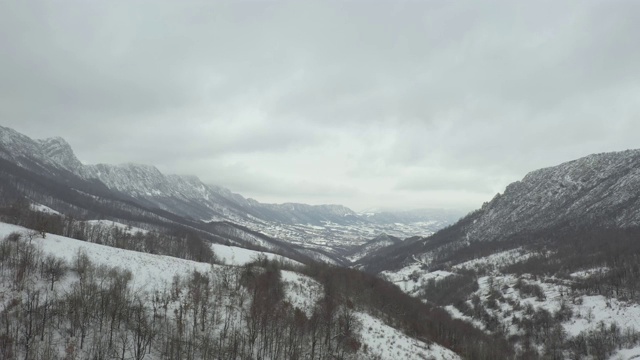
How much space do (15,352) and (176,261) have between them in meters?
40.7

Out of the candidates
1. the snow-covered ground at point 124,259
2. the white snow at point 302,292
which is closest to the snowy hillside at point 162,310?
the snow-covered ground at point 124,259

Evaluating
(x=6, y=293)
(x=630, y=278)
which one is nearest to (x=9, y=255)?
(x=6, y=293)

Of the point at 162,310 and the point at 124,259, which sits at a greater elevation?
the point at 124,259

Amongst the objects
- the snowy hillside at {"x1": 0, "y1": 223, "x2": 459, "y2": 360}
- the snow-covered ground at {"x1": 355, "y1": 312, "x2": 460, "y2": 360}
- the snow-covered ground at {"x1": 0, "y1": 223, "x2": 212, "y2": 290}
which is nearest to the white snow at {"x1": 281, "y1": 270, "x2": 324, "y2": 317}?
the snowy hillside at {"x1": 0, "y1": 223, "x2": 459, "y2": 360}

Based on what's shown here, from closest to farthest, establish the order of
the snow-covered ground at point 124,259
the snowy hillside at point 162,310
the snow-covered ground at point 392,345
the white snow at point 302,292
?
the snowy hillside at point 162,310 < the snow-covered ground at point 392,345 < the snow-covered ground at point 124,259 < the white snow at point 302,292

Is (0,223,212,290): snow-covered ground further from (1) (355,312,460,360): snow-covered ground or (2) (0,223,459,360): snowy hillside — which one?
(1) (355,312,460,360): snow-covered ground

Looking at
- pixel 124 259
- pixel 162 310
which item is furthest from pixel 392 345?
pixel 124 259

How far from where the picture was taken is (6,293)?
50.1 m

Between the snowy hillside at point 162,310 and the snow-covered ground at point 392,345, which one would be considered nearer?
the snowy hillside at point 162,310

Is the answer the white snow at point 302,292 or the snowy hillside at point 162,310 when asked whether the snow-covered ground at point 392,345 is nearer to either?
the snowy hillside at point 162,310

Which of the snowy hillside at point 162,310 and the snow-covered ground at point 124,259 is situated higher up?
the snow-covered ground at point 124,259

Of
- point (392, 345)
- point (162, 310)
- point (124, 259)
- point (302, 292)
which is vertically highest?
point (124, 259)

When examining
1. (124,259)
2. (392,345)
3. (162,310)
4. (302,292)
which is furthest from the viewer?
(302,292)

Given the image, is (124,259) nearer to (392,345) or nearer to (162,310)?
(162,310)
